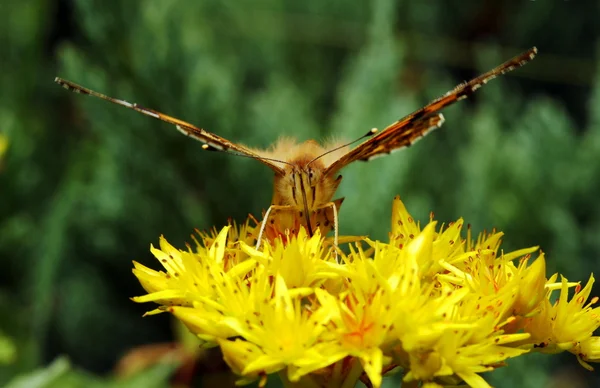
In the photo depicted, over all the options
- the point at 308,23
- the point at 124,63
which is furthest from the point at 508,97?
the point at 124,63

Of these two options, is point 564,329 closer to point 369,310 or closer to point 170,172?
point 369,310

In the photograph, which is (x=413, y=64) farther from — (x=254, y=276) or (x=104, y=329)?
(x=254, y=276)

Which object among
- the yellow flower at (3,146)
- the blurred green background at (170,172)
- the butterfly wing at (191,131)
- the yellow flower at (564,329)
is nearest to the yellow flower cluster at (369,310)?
the yellow flower at (564,329)

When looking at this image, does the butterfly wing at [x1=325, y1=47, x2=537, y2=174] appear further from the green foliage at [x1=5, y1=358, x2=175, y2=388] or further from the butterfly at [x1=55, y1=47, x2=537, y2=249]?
the green foliage at [x1=5, y1=358, x2=175, y2=388]

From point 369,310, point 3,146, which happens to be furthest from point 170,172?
point 369,310

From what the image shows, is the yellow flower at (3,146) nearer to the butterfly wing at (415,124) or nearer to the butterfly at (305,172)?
the butterfly at (305,172)

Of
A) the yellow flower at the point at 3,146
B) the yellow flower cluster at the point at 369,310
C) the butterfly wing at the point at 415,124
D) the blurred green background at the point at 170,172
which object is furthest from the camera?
the blurred green background at the point at 170,172
